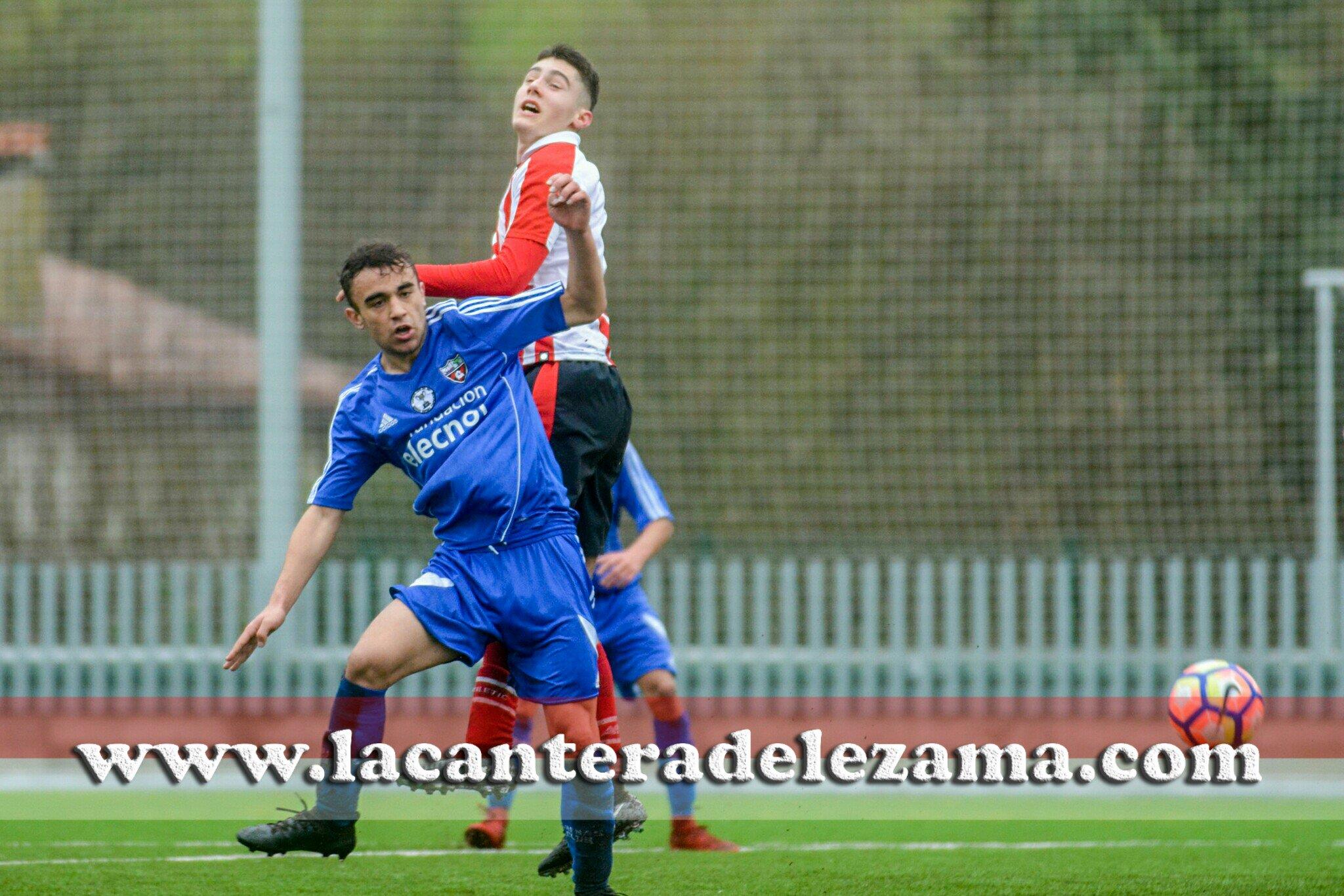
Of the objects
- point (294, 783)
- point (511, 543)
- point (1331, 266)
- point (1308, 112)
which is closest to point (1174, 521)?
point (1331, 266)

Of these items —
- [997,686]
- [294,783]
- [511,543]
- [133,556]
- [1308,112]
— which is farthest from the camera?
[133,556]

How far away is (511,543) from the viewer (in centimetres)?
457

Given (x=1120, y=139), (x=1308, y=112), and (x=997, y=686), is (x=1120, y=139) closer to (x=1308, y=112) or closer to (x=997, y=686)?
(x=1308, y=112)

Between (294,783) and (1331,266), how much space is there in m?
Answer: 9.63

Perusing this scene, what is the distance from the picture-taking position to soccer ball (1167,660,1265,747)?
21.5 feet

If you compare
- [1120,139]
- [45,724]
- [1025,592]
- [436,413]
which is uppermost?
[1120,139]

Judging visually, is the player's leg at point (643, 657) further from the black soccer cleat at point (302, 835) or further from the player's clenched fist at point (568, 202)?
the player's clenched fist at point (568, 202)

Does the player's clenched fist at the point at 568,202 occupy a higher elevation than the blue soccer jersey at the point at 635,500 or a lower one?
higher

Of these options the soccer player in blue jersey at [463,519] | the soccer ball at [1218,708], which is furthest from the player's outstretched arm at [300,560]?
the soccer ball at [1218,708]

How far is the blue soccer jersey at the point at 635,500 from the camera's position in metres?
6.25

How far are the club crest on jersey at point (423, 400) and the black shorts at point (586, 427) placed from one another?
56 cm

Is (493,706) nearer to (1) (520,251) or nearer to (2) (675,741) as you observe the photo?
(1) (520,251)

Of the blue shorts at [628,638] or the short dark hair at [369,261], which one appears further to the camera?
the blue shorts at [628,638]

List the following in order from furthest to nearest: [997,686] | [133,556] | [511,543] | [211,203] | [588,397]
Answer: [133,556]
[211,203]
[997,686]
[588,397]
[511,543]
